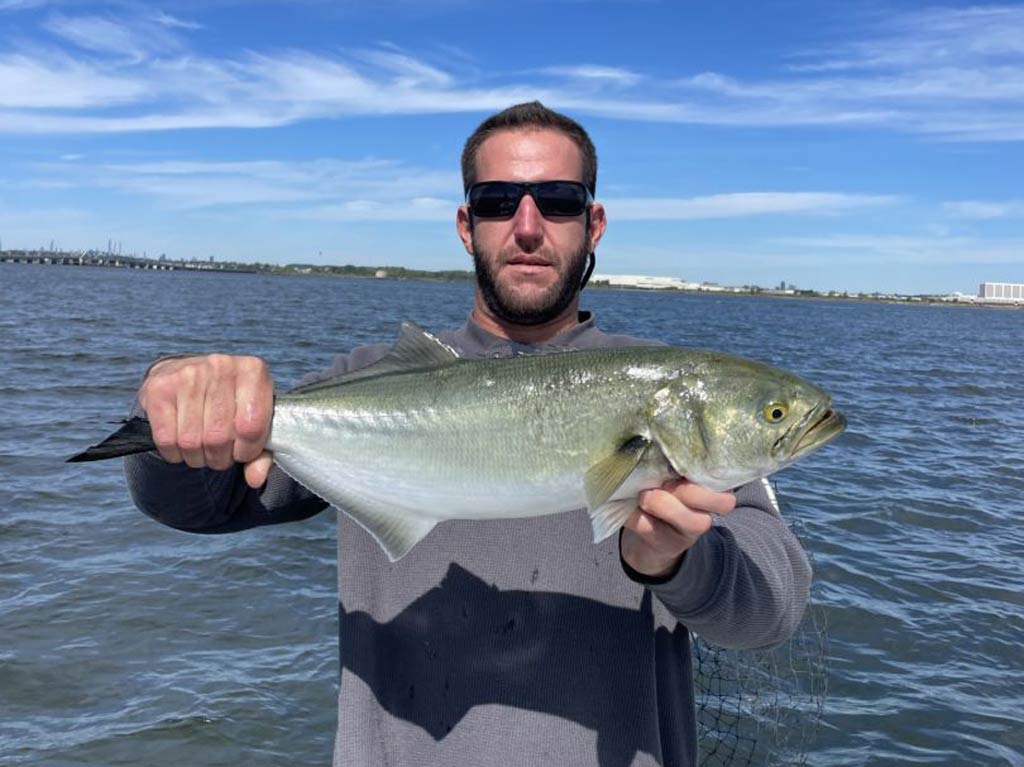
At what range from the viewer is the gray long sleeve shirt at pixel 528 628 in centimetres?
371

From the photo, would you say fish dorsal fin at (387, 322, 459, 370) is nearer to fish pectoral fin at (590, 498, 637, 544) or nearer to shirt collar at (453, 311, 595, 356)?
shirt collar at (453, 311, 595, 356)

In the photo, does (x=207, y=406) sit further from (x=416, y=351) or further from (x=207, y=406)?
(x=416, y=351)

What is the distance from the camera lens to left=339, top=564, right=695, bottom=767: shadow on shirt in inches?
148

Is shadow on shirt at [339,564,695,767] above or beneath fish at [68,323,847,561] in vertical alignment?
beneath

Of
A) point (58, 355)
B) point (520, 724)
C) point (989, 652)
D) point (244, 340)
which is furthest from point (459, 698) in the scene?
point (244, 340)

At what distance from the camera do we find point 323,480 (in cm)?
403

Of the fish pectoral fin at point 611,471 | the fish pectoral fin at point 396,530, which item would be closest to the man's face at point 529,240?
the fish pectoral fin at point 611,471

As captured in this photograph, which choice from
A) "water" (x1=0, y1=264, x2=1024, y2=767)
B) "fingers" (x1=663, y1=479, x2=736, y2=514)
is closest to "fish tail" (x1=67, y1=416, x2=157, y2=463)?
"fingers" (x1=663, y1=479, x2=736, y2=514)

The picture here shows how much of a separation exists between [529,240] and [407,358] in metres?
1.16

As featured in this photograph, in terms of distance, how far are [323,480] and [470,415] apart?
2.66ft

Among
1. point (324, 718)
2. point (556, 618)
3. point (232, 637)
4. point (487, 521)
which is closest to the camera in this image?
point (556, 618)

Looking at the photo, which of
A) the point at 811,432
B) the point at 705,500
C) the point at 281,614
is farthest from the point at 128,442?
the point at 281,614

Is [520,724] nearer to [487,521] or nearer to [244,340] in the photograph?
[487,521]

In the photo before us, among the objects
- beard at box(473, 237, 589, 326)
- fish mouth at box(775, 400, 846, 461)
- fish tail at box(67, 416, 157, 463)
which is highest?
beard at box(473, 237, 589, 326)
